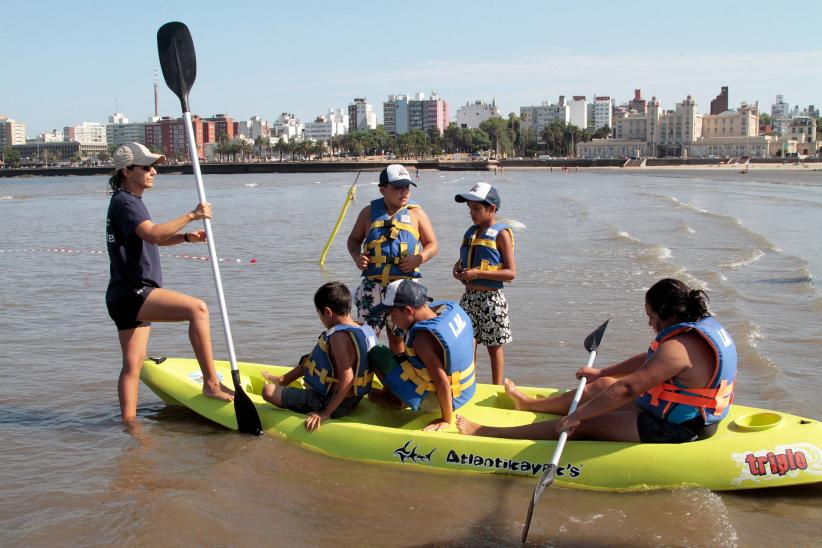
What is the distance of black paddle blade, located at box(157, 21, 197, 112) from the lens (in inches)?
247

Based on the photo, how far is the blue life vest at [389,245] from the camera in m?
A: 5.86

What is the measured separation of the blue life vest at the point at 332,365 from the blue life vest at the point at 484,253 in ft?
3.63

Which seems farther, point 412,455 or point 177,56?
point 177,56

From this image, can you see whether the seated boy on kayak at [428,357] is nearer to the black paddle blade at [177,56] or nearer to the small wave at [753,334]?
the black paddle blade at [177,56]

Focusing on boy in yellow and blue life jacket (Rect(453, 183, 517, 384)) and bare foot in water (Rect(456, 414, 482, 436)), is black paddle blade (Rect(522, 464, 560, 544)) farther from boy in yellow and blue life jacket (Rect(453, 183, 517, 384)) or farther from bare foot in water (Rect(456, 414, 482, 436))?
boy in yellow and blue life jacket (Rect(453, 183, 517, 384))

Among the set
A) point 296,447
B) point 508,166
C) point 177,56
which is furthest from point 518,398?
point 508,166

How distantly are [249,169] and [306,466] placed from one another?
136 metres

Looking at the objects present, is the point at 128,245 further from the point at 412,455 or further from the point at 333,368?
the point at 412,455

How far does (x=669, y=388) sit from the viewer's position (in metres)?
4.50

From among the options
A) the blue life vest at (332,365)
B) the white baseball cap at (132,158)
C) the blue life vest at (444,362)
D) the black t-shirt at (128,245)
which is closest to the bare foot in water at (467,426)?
the blue life vest at (444,362)

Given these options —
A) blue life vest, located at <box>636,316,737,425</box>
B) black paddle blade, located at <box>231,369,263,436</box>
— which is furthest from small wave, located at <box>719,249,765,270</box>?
black paddle blade, located at <box>231,369,263,436</box>

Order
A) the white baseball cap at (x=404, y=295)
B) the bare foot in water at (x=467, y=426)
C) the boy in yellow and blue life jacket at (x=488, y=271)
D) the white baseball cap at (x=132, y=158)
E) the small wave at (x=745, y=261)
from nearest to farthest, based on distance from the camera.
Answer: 1. the white baseball cap at (x=404, y=295)
2. the bare foot in water at (x=467, y=426)
3. the white baseball cap at (x=132, y=158)
4. the boy in yellow and blue life jacket at (x=488, y=271)
5. the small wave at (x=745, y=261)

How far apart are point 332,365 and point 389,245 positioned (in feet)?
3.33

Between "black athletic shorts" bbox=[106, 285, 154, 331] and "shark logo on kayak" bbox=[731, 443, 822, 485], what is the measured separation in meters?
3.79
